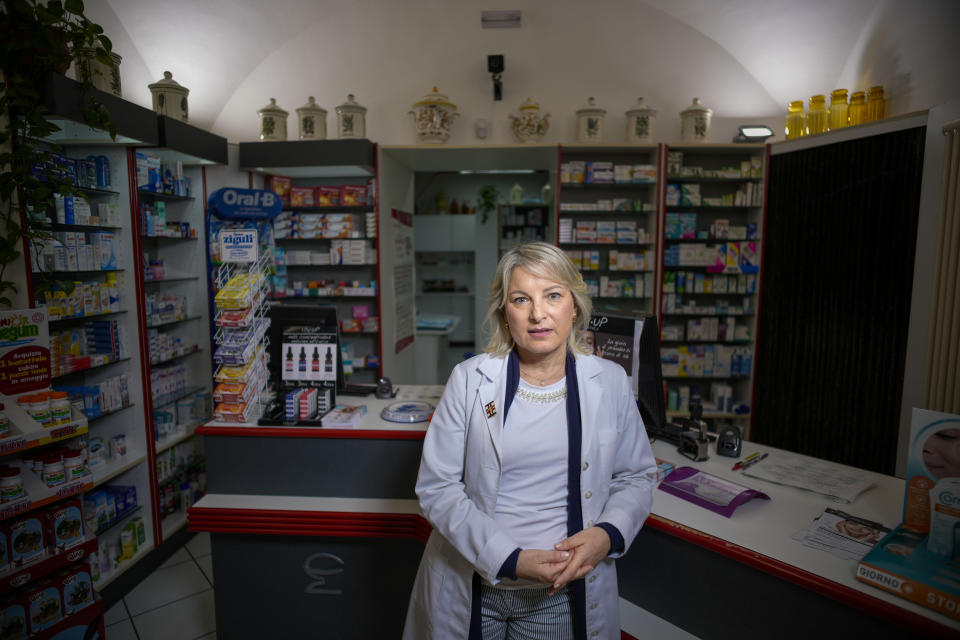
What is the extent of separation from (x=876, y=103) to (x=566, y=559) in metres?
4.33

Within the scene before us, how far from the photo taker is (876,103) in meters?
3.74

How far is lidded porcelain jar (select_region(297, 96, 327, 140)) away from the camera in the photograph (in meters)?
4.38

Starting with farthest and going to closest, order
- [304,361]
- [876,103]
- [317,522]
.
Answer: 1. [876,103]
2. [304,361]
3. [317,522]

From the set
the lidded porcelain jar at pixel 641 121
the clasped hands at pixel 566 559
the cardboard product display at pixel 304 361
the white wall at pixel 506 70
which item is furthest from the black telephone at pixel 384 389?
the lidded porcelain jar at pixel 641 121

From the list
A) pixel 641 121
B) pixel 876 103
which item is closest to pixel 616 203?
pixel 641 121

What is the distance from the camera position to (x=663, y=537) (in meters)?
1.71

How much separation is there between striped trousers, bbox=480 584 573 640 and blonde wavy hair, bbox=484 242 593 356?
68 cm

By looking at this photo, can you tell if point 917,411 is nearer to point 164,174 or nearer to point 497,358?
point 497,358

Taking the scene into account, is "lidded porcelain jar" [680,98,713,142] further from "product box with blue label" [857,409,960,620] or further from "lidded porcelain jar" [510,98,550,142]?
"product box with blue label" [857,409,960,620]

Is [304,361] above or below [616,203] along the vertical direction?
below

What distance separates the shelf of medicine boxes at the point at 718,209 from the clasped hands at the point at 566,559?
377 centimetres

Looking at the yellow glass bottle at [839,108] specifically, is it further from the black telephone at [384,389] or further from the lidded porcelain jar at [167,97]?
the lidded porcelain jar at [167,97]

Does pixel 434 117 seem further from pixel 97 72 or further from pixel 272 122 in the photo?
pixel 97 72

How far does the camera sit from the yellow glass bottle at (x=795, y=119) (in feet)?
13.9
